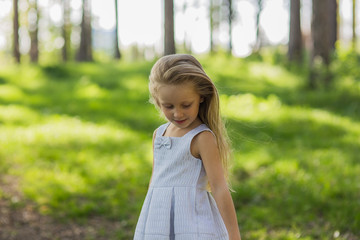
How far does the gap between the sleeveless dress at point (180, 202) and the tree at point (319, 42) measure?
8244 millimetres

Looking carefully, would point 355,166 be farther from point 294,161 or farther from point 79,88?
point 79,88

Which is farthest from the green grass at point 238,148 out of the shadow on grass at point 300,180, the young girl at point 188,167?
the young girl at point 188,167

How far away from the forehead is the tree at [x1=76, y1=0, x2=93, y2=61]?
18986 mm

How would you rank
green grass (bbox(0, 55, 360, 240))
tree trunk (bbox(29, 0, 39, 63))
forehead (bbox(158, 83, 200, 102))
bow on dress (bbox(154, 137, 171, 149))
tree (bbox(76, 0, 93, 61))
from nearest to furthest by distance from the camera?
forehead (bbox(158, 83, 200, 102)) < bow on dress (bbox(154, 137, 171, 149)) < green grass (bbox(0, 55, 360, 240)) < tree (bbox(76, 0, 93, 61)) < tree trunk (bbox(29, 0, 39, 63))

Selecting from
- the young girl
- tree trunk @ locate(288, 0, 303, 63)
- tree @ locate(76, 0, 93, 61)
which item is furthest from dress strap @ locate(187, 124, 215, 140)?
tree @ locate(76, 0, 93, 61)

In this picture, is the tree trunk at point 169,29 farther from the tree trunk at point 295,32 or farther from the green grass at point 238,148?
the tree trunk at point 295,32

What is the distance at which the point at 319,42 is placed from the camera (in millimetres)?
10156

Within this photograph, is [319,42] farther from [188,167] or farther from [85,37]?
[85,37]

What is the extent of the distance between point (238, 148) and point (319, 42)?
15.1 ft

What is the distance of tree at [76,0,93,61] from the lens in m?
20.6

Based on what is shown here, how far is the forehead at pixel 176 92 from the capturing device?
2.11m

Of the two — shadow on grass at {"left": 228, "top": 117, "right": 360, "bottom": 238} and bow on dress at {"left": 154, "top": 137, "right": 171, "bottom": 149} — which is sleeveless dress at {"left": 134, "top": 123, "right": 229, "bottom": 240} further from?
shadow on grass at {"left": 228, "top": 117, "right": 360, "bottom": 238}

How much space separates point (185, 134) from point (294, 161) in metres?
3.95

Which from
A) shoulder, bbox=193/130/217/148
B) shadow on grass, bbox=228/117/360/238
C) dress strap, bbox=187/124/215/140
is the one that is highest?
dress strap, bbox=187/124/215/140
